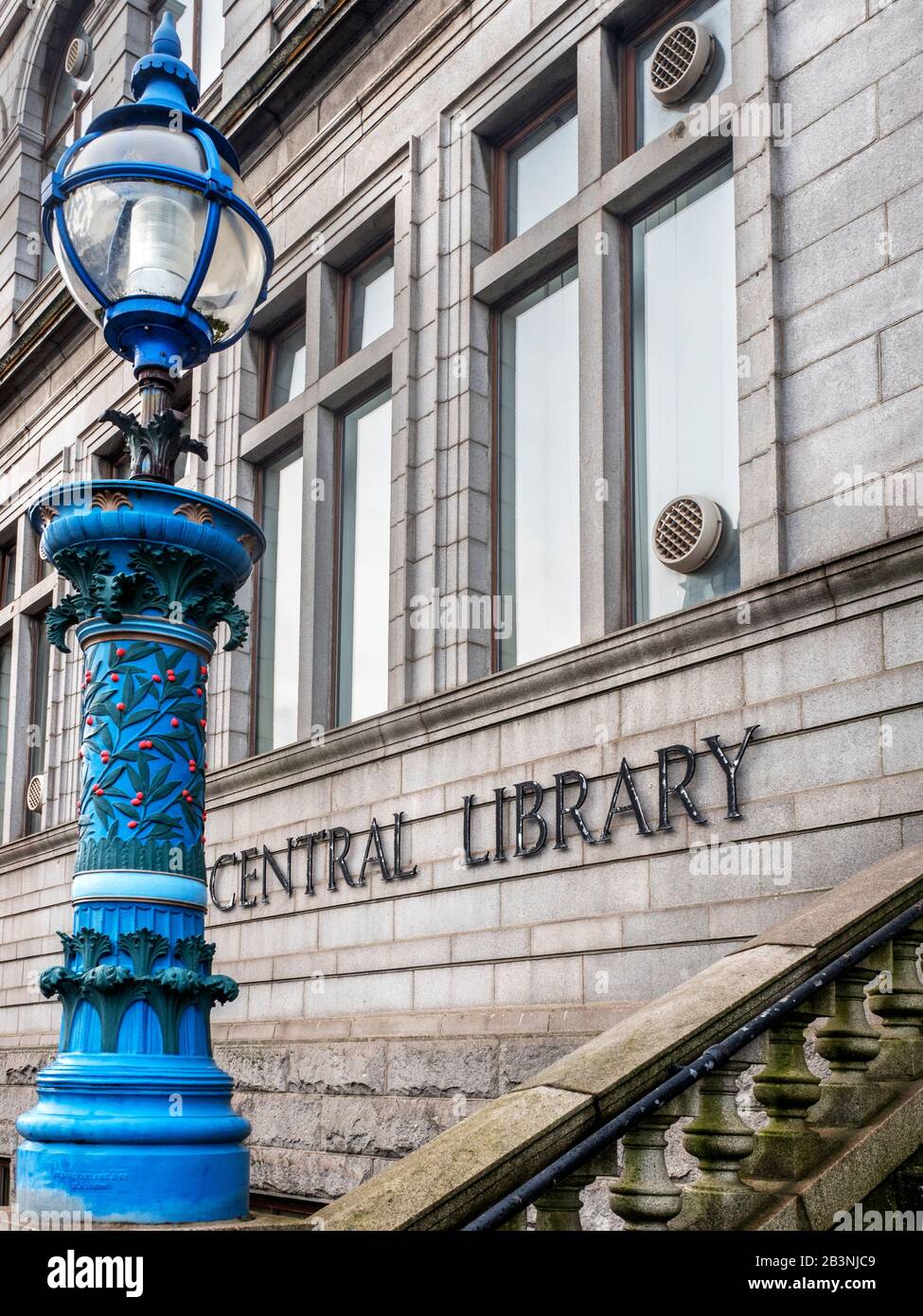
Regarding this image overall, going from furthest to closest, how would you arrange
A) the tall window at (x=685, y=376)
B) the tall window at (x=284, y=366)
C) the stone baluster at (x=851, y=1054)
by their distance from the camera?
1. the tall window at (x=284, y=366)
2. the tall window at (x=685, y=376)
3. the stone baluster at (x=851, y=1054)

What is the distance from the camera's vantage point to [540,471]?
13.0 meters

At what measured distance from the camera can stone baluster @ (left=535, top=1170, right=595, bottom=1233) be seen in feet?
16.9

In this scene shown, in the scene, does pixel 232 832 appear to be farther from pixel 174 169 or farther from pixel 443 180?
pixel 174 169

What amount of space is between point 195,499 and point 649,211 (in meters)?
7.14

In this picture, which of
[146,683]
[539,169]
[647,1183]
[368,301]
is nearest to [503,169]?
[539,169]

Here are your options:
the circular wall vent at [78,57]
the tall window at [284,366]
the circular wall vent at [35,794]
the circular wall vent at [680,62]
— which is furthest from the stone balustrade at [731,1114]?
the circular wall vent at [78,57]

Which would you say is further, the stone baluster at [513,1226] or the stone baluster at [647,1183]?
the stone baluster at [647,1183]

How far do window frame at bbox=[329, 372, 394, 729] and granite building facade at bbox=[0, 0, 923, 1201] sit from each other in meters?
0.04

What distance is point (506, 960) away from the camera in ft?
36.4

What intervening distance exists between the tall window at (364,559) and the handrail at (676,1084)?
8.58 meters

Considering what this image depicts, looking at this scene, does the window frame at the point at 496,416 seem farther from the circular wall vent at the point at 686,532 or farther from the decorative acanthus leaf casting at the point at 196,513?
the decorative acanthus leaf casting at the point at 196,513

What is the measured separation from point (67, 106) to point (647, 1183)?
75.5 feet

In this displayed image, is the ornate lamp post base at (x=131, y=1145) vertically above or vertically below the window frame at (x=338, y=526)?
below

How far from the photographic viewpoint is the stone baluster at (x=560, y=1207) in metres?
5.14
